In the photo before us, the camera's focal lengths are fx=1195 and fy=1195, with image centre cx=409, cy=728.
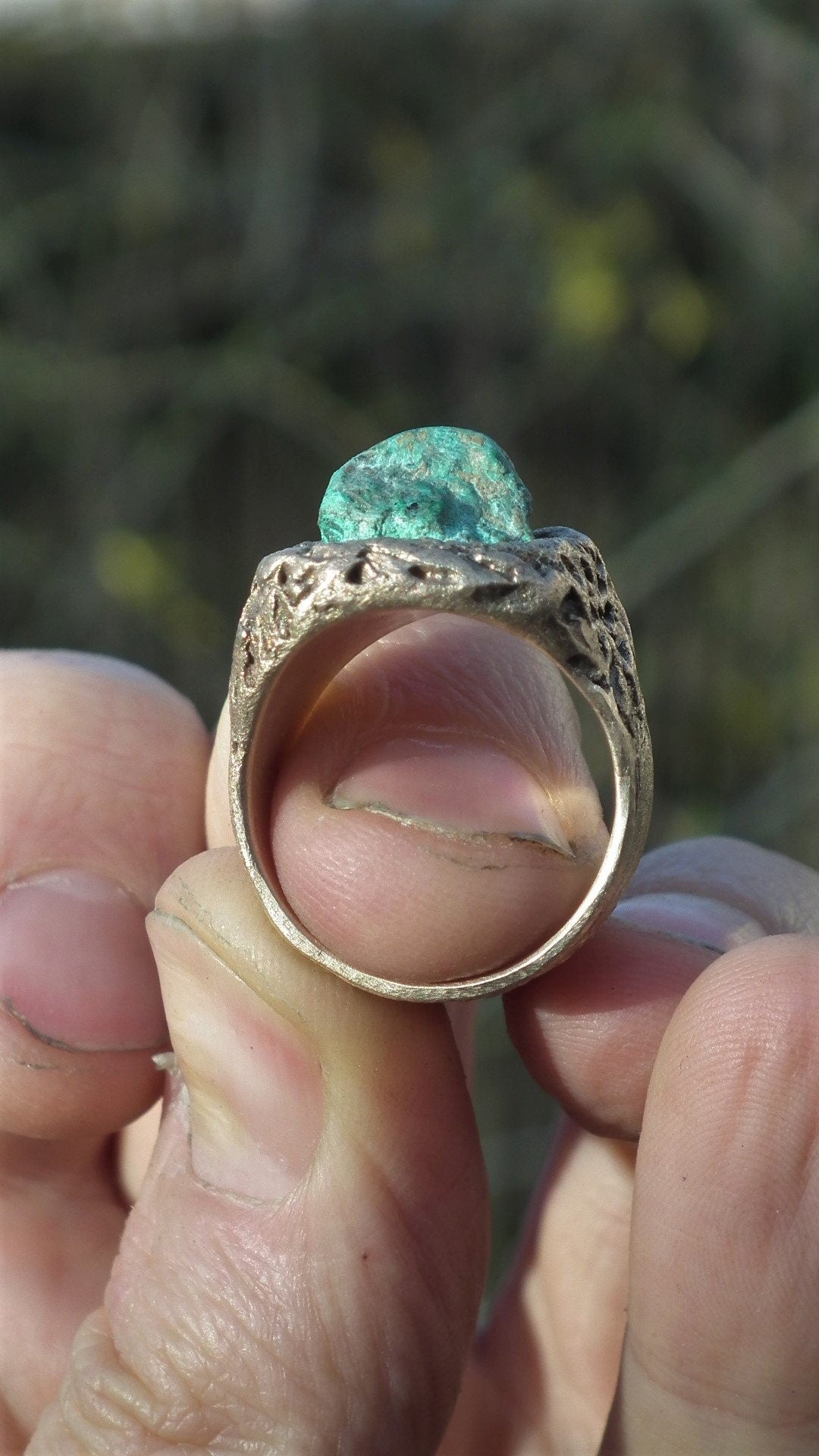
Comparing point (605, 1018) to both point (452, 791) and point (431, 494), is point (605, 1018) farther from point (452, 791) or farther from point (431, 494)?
point (431, 494)

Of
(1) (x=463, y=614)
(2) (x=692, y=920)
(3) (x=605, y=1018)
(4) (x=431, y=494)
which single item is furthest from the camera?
(2) (x=692, y=920)

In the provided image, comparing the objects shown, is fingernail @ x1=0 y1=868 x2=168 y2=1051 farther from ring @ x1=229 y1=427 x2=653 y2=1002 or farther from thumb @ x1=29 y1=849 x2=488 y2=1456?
ring @ x1=229 y1=427 x2=653 y2=1002

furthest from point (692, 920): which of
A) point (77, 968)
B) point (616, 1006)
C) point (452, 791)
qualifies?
point (77, 968)

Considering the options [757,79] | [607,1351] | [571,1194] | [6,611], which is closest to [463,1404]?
[607,1351]

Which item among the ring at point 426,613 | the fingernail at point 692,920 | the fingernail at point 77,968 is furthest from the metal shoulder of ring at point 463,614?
the fingernail at point 77,968

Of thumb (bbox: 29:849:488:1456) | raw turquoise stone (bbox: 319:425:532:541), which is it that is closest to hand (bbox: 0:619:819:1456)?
thumb (bbox: 29:849:488:1456)

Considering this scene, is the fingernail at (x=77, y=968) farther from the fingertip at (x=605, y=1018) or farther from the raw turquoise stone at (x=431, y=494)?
the raw turquoise stone at (x=431, y=494)
